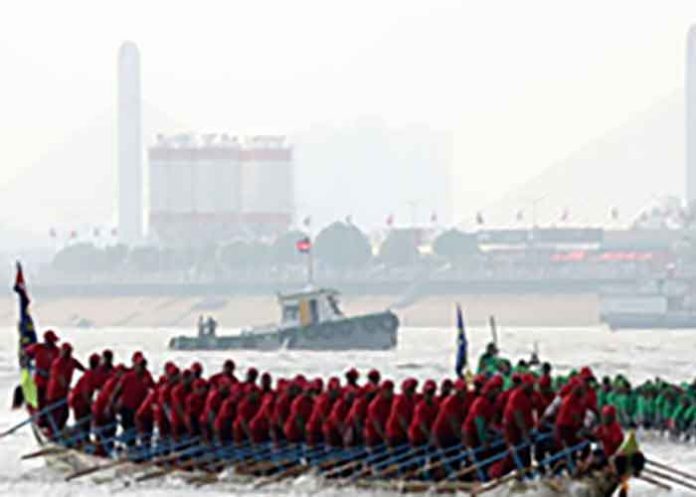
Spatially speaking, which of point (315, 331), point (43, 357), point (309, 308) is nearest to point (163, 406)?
point (43, 357)

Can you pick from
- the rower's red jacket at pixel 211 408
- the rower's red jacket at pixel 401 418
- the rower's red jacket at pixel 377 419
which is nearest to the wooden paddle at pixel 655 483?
the rower's red jacket at pixel 401 418

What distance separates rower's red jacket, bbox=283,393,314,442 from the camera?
39938 millimetres

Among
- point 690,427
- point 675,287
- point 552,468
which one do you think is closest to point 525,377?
point 552,468

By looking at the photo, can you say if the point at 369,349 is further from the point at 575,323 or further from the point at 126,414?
the point at 575,323

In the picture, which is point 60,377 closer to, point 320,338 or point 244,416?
point 244,416

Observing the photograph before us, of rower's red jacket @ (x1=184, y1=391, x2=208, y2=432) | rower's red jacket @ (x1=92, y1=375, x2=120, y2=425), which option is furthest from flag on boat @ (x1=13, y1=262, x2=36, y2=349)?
rower's red jacket @ (x1=184, y1=391, x2=208, y2=432)

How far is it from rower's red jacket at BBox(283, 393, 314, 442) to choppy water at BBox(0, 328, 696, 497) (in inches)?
28.0

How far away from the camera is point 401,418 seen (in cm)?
3838

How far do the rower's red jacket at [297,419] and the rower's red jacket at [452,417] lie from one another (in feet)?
9.13

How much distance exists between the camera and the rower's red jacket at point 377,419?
1524 inches

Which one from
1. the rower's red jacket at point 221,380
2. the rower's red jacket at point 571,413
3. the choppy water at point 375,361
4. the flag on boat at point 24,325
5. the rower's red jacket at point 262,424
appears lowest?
the choppy water at point 375,361

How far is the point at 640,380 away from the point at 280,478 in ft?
138

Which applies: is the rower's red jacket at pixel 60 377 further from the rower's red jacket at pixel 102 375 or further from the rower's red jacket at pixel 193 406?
the rower's red jacket at pixel 193 406

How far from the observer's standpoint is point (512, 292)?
194 m
